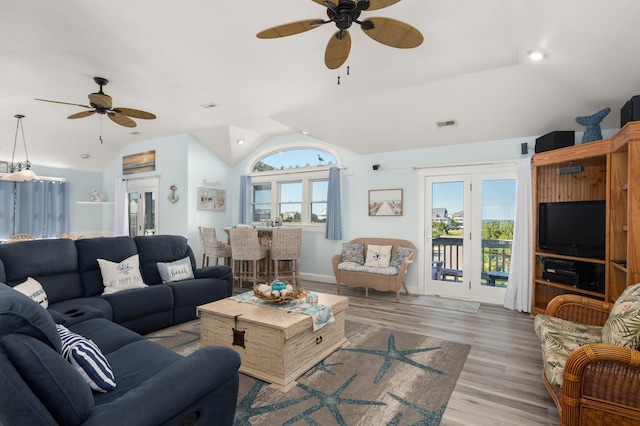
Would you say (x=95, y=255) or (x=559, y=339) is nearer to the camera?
(x=559, y=339)

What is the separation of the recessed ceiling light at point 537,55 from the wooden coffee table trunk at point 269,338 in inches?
120

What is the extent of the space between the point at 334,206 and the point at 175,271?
306 centimetres

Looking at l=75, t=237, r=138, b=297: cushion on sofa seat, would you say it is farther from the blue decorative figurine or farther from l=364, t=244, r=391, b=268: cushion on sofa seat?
the blue decorative figurine

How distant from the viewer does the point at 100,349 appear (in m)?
2.05

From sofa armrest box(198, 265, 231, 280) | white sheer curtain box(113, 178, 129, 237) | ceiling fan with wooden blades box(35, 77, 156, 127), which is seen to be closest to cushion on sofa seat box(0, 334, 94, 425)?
sofa armrest box(198, 265, 231, 280)

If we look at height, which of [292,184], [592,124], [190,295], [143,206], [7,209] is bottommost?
[190,295]

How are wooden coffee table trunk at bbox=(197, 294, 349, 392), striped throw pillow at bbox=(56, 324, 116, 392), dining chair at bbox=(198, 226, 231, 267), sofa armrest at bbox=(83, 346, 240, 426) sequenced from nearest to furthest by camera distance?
sofa armrest at bbox=(83, 346, 240, 426) → striped throw pillow at bbox=(56, 324, 116, 392) → wooden coffee table trunk at bbox=(197, 294, 349, 392) → dining chair at bbox=(198, 226, 231, 267)

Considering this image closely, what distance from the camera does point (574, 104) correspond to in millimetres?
3816

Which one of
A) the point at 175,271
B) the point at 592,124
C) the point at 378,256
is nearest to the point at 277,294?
the point at 175,271

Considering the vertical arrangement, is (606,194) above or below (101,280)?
above

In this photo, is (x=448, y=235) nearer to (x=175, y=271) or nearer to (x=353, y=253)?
(x=353, y=253)

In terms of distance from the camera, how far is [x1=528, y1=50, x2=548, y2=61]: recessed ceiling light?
3049 millimetres

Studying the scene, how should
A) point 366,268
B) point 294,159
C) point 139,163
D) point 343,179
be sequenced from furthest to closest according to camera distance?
point 139,163 → point 294,159 → point 343,179 → point 366,268

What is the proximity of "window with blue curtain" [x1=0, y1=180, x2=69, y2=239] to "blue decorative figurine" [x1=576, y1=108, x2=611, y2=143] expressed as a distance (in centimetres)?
986
